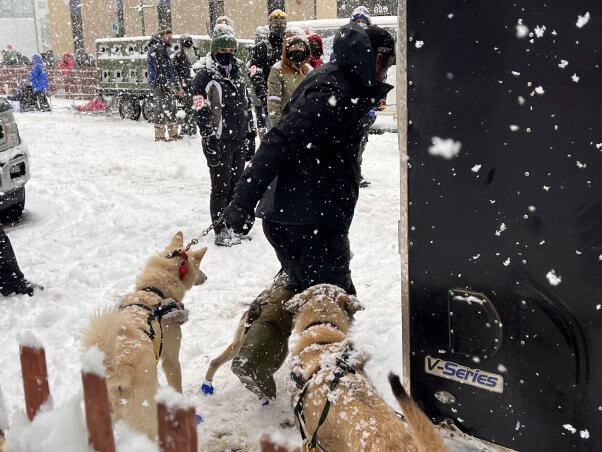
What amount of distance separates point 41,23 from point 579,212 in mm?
52288

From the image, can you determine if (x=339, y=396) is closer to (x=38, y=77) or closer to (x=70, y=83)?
(x=38, y=77)

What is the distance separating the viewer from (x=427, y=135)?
2.02 m

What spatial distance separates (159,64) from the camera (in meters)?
10.8

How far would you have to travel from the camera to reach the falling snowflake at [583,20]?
163cm

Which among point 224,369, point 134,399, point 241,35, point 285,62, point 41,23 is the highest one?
point 41,23

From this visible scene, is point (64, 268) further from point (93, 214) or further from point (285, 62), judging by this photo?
point (285, 62)

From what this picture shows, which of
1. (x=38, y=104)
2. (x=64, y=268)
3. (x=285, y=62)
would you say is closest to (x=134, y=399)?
(x=64, y=268)

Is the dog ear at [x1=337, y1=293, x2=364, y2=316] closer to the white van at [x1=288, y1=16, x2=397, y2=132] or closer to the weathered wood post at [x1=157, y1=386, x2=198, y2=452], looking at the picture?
the weathered wood post at [x1=157, y1=386, x2=198, y2=452]

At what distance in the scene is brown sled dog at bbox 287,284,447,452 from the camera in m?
1.78

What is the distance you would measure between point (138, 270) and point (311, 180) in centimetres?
282

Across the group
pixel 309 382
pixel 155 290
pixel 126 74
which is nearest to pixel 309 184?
pixel 309 382

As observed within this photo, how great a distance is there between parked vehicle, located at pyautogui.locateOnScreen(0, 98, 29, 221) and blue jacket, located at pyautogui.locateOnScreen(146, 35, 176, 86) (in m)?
5.21

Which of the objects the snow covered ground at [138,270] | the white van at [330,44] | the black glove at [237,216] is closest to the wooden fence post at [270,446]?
the snow covered ground at [138,270]

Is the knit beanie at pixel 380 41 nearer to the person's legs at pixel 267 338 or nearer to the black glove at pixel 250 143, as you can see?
the person's legs at pixel 267 338
